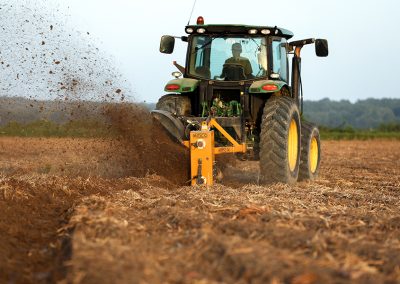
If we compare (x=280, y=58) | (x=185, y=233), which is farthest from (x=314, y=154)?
(x=185, y=233)

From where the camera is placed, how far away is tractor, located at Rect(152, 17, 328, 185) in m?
8.64

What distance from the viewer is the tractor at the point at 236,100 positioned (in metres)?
8.64

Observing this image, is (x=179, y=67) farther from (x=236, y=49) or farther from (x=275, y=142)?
(x=275, y=142)

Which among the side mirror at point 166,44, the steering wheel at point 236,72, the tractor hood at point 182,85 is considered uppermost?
the side mirror at point 166,44

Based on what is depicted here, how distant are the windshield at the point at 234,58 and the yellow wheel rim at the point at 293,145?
0.84 meters

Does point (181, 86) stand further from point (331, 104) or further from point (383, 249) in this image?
point (331, 104)

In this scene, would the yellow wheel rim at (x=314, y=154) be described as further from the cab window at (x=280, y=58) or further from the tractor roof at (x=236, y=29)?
the tractor roof at (x=236, y=29)

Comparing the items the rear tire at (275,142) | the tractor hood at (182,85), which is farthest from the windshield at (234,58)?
the rear tire at (275,142)

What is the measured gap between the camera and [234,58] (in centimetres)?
942

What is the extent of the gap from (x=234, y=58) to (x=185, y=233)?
5.09 meters

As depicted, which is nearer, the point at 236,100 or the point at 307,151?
the point at 236,100

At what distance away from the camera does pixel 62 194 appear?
23.7ft

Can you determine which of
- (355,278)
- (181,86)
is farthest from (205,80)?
(355,278)

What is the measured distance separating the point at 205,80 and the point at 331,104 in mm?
98565
